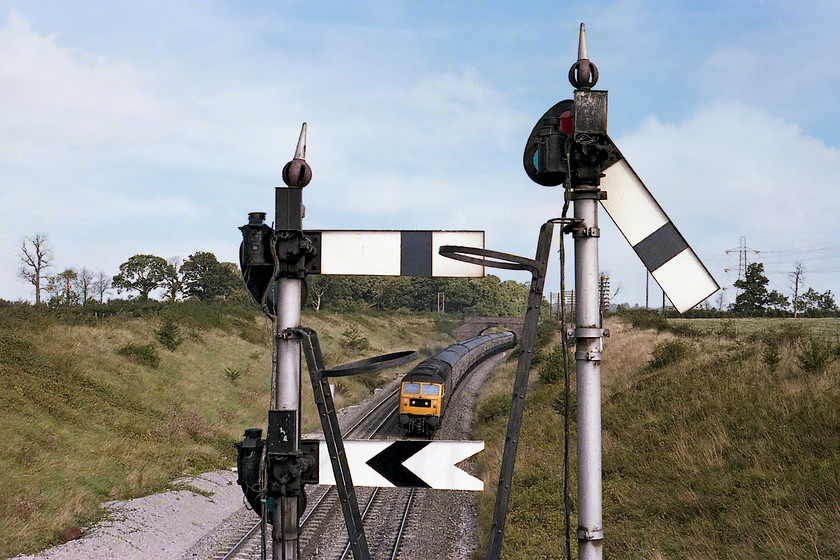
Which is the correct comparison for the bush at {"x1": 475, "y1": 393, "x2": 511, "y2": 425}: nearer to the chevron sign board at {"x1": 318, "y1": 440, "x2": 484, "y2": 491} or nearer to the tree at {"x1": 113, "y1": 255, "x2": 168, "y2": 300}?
the chevron sign board at {"x1": 318, "y1": 440, "x2": 484, "y2": 491}

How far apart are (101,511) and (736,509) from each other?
38.5ft

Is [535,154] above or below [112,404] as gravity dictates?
above

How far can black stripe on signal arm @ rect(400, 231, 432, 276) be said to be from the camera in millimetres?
3314

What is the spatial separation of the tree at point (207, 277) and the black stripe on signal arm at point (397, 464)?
192ft

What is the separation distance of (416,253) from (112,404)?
17.3 meters

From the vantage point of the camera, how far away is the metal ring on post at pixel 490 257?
9.26 feet

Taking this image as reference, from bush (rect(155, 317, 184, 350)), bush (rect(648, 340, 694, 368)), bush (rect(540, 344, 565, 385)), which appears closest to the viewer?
bush (rect(648, 340, 694, 368))

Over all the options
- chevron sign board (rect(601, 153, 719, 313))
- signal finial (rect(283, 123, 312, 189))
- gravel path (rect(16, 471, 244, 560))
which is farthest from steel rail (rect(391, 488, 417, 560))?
chevron sign board (rect(601, 153, 719, 313))

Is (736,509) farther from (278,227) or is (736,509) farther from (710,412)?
(278,227)

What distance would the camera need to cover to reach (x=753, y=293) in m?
46.7

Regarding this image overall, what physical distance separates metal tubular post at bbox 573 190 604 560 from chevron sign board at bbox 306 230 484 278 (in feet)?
2.45

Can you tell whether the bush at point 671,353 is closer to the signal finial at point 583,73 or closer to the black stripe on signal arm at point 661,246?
the black stripe on signal arm at point 661,246

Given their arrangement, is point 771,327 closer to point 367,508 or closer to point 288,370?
point 367,508

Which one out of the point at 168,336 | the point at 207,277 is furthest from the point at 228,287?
the point at 168,336
